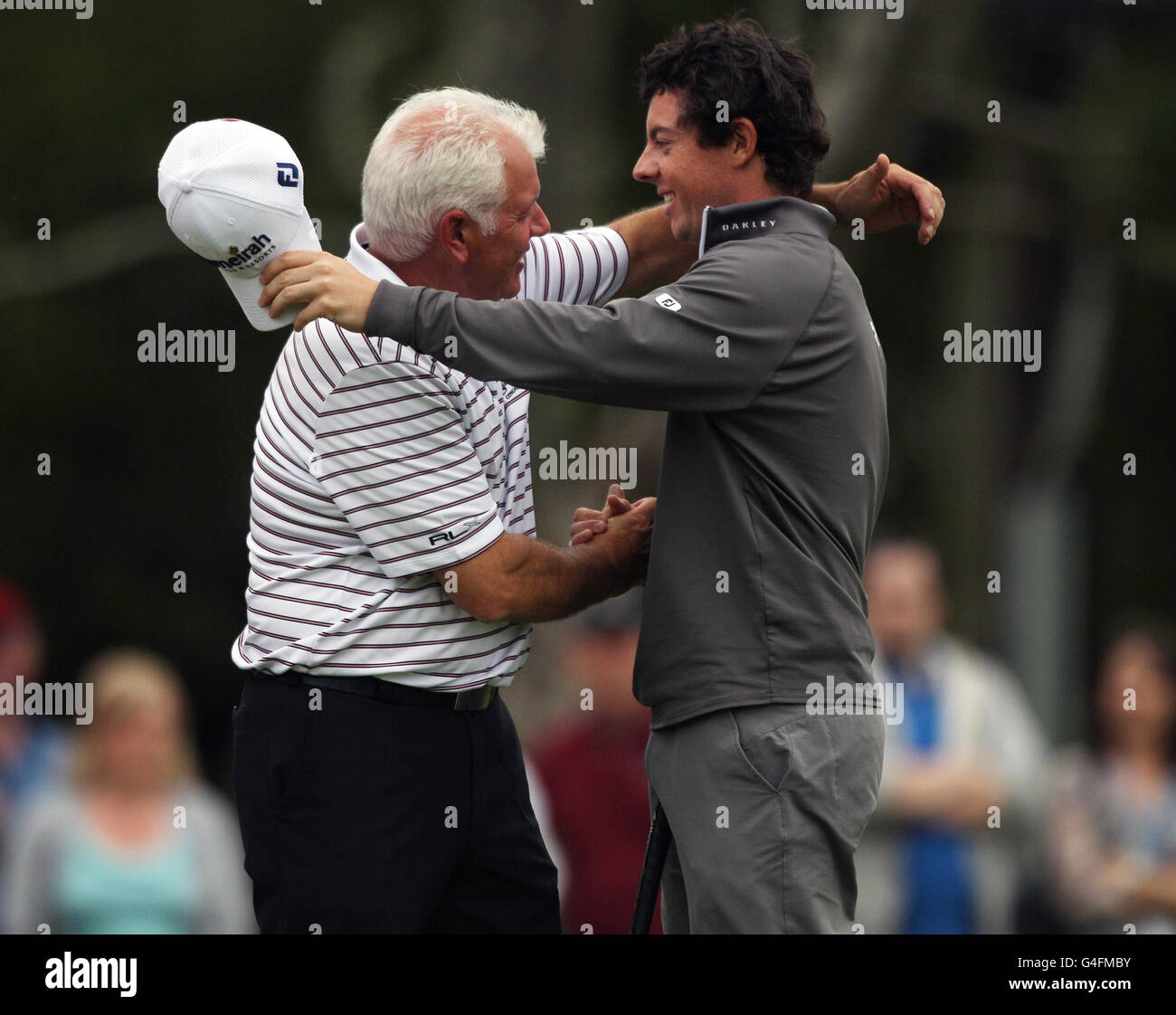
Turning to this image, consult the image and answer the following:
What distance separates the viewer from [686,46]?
404 cm

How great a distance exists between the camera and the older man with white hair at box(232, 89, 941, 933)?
12.6ft

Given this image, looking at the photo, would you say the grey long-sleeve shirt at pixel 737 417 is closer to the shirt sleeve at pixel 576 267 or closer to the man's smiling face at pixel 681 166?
the man's smiling face at pixel 681 166

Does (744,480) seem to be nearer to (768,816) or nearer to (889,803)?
(768,816)

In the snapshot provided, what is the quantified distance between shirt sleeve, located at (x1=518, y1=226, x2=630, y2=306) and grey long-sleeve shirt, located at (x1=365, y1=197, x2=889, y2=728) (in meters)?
0.72

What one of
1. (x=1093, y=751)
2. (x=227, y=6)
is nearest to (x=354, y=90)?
(x=227, y=6)

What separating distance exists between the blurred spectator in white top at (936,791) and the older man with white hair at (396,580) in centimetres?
264

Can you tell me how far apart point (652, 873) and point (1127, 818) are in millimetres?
3166

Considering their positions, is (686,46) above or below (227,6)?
below

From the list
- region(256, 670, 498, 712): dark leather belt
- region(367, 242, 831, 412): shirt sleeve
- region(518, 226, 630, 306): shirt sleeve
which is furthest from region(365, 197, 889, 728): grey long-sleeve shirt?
region(518, 226, 630, 306): shirt sleeve

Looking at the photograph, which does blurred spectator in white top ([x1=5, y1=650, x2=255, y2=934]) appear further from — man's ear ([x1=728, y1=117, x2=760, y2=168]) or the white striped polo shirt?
man's ear ([x1=728, y1=117, x2=760, y2=168])

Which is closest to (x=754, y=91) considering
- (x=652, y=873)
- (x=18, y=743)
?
(x=652, y=873)

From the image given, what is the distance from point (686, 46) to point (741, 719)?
149 cm

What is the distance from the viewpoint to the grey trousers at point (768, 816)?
372 centimetres

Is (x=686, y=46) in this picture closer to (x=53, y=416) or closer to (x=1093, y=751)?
(x=1093, y=751)
